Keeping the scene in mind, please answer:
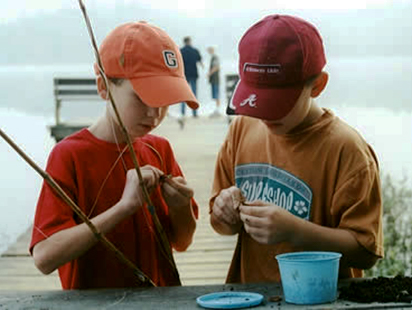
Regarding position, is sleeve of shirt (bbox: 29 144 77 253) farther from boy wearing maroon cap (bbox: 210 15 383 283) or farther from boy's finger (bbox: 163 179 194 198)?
boy wearing maroon cap (bbox: 210 15 383 283)

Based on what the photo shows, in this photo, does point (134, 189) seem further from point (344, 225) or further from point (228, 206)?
point (344, 225)

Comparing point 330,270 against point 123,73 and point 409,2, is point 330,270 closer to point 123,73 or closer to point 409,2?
point 123,73

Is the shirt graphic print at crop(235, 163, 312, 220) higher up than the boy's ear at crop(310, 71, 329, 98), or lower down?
lower down

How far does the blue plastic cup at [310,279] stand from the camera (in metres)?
1.83

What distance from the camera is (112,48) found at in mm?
2271

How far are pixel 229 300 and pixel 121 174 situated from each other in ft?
1.91

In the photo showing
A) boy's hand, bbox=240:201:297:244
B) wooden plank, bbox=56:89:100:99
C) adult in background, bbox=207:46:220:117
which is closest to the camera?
boy's hand, bbox=240:201:297:244

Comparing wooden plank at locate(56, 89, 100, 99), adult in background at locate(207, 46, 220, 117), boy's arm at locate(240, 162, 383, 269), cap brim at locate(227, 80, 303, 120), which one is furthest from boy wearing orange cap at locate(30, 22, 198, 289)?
adult in background at locate(207, 46, 220, 117)

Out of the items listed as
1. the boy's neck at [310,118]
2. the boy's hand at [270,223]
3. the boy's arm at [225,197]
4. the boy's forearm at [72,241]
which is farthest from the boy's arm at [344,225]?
the boy's forearm at [72,241]

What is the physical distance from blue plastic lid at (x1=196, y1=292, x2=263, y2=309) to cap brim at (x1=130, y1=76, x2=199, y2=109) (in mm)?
559

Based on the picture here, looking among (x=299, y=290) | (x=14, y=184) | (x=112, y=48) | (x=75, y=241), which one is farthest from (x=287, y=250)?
(x=14, y=184)

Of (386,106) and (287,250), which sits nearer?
(287,250)

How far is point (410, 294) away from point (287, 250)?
47 centimetres

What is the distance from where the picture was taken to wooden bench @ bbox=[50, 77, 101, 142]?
1180cm
